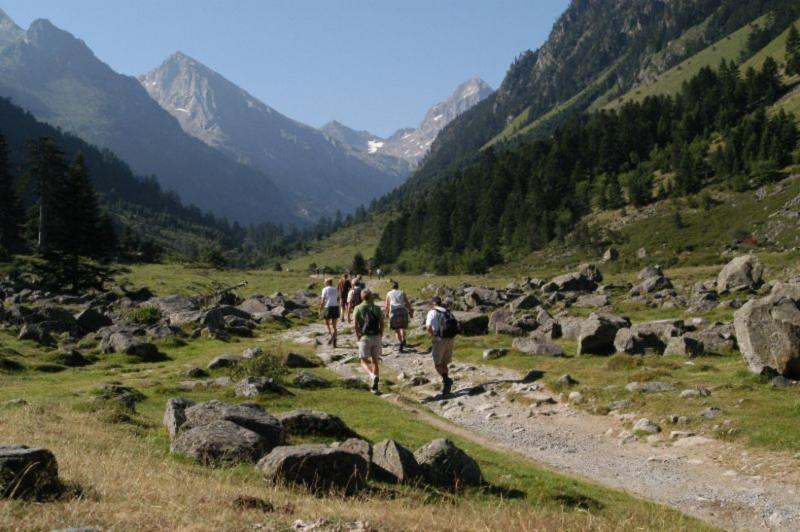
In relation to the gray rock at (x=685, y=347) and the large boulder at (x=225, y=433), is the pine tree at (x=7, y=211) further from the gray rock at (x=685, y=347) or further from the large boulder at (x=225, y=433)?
the gray rock at (x=685, y=347)

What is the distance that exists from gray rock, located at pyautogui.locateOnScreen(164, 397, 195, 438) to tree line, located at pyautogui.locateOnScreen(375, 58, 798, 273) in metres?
107

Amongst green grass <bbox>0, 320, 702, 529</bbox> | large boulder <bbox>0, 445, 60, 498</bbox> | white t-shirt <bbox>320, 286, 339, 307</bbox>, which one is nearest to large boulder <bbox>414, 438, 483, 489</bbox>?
green grass <bbox>0, 320, 702, 529</bbox>

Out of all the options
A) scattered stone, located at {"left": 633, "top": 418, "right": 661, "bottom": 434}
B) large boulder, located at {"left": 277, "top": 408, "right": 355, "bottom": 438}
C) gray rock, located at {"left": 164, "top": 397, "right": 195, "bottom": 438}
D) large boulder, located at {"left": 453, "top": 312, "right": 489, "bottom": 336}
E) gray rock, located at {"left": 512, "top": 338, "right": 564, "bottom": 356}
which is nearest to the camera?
gray rock, located at {"left": 164, "top": 397, "right": 195, "bottom": 438}

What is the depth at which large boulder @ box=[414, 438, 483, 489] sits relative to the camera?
33.9 ft

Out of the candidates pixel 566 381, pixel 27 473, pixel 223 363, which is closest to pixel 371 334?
pixel 223 363

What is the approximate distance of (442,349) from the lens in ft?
68.1

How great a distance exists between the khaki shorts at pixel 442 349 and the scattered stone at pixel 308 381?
4.10 m

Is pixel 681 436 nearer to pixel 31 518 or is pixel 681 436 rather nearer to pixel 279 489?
pixel 279 489

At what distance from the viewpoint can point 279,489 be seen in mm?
8625

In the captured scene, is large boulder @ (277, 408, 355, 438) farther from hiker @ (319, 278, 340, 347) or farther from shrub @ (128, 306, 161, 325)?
shrub @ (128, 306, 161, 325)

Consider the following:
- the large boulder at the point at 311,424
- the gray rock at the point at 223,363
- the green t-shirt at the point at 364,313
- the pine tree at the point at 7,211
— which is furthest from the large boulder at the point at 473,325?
the pine tree at the point at 7,211

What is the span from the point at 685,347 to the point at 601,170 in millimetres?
127225

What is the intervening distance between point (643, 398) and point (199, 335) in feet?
83.3

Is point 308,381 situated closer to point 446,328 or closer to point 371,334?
point 371,334
